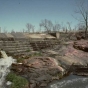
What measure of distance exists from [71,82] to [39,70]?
1.95 m

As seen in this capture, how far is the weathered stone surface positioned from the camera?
9760mm

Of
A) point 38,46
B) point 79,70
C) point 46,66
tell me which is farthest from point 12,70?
point 38,46

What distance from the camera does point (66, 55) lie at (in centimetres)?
1364

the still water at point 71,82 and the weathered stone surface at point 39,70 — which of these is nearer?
the still water at point 71,82

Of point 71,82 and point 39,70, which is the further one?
point 39,70

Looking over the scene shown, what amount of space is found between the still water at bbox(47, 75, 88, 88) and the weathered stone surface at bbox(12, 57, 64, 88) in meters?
0.48

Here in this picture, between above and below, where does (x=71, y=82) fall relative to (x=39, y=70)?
below

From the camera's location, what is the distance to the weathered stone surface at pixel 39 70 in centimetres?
976

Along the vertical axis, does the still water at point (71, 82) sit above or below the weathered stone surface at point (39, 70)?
below

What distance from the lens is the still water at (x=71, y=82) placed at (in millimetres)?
9445

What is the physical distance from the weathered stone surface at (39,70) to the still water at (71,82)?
19.0 inches

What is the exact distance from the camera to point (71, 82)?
32.8ft

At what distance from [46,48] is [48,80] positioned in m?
6.17

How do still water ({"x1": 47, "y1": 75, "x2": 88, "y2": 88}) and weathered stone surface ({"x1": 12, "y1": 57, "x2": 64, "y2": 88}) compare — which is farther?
weathered stone surface ({"x1": 12, "y1": 57, "x2": 64, "y2": 88})
